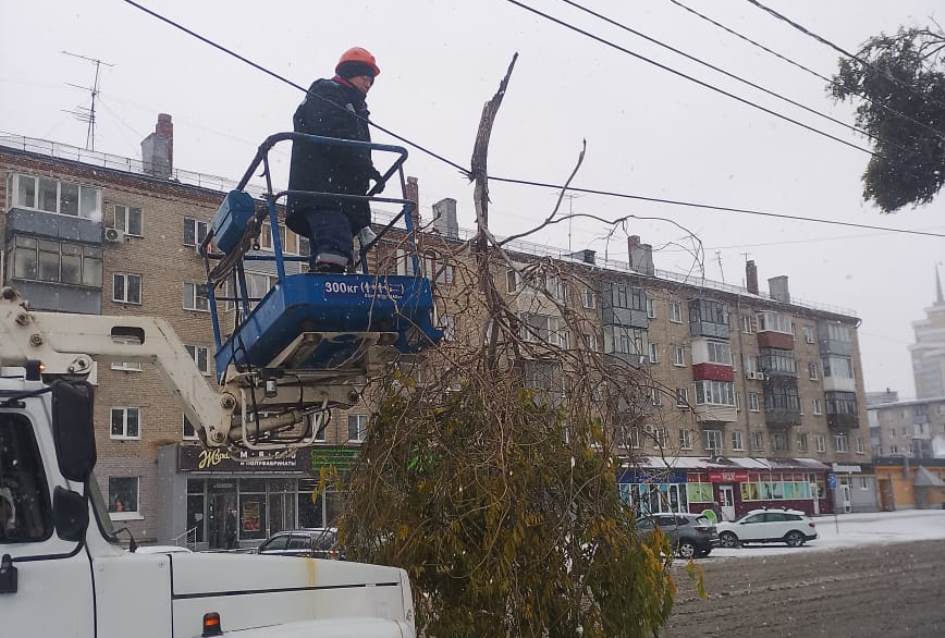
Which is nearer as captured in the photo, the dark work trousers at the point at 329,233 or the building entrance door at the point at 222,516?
the dark work trousers at the point at 329,233

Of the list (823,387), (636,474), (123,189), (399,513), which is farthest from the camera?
(823,387)

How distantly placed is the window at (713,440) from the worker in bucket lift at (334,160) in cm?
5129

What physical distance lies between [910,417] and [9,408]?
120 m

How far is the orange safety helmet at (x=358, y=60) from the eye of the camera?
6195 mm

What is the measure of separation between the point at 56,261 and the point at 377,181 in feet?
91.2

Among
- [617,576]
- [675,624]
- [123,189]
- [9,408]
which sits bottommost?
[675,624]

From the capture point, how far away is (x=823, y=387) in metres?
64.8

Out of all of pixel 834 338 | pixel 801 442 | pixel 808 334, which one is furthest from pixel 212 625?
pixel 834 338

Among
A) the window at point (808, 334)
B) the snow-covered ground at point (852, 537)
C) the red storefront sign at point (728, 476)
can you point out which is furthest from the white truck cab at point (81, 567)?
the window at point (808, 334)

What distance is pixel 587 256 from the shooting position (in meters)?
8.18

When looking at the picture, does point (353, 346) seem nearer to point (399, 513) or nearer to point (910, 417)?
point (399, 513)

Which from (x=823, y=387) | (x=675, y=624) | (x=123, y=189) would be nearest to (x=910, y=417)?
(x=823, y=387)

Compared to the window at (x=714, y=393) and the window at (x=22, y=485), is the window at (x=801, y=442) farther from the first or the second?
the window at (x=22, y=485)

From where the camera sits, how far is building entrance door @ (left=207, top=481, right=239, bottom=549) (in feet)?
114
